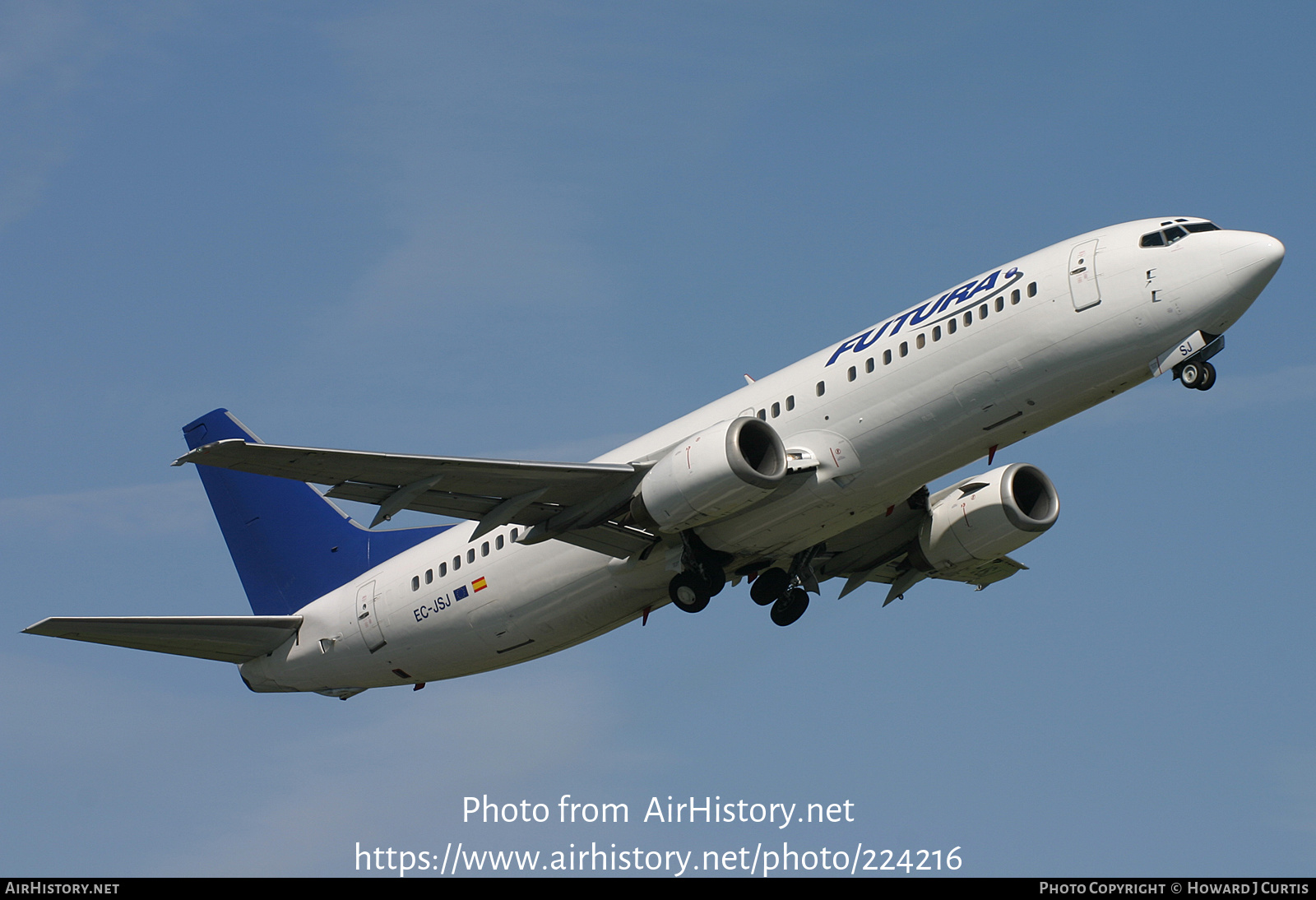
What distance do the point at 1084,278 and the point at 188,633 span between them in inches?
791

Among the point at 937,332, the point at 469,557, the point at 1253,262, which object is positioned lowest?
the point at 469,557

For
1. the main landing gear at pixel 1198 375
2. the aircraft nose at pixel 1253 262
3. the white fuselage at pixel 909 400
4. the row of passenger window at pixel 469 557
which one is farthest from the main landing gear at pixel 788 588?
the aircraft nose at pixel 1253 262

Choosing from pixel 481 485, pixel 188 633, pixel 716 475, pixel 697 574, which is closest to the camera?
pixel 716 475

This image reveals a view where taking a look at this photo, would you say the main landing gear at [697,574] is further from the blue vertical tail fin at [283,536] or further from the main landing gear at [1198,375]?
the main landing gear at [1198,375]

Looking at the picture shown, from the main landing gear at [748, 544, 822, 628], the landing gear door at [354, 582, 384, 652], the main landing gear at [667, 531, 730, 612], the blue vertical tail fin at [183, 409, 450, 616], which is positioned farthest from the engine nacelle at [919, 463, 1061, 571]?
the landing gear door at [354, 582, 384, 652]

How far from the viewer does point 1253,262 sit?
82.2 feet

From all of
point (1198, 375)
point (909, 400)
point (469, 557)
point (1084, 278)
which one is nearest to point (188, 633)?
point (469, 557)

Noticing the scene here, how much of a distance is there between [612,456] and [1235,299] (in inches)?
487

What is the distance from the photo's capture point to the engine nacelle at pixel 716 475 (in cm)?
2670

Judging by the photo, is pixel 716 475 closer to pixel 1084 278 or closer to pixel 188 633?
pixel 1084 278

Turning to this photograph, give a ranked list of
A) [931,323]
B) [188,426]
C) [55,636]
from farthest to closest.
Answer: [188,426] < [55,636] < [931,323]

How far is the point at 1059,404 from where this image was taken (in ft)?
86.8

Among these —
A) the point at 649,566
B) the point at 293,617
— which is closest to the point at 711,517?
the point at 649,566

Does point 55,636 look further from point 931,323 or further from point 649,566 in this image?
point 931,323
